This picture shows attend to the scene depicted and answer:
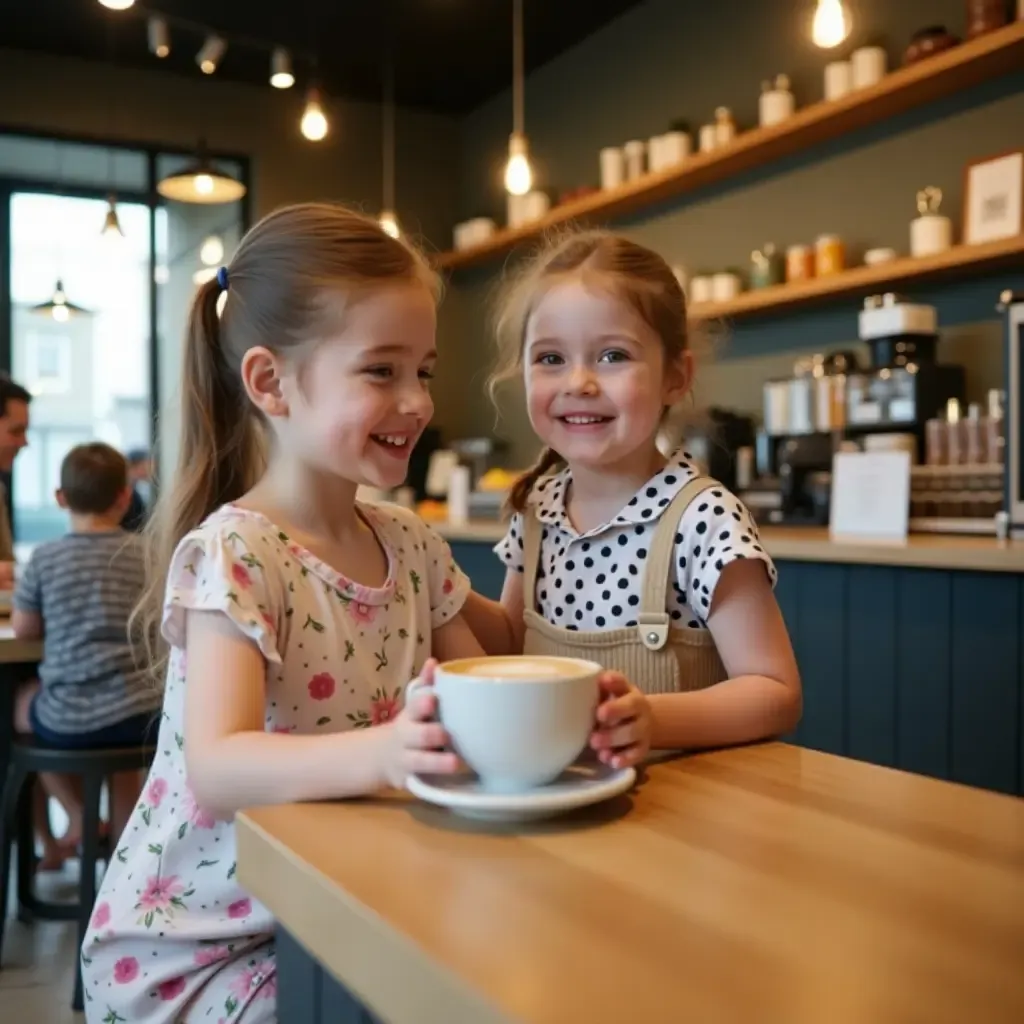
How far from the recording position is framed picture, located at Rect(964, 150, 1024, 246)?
2916 millimetres

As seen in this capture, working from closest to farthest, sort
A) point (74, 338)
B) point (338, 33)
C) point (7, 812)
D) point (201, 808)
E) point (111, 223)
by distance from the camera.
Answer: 1. point (201, 808)
2. point (7, 812)
3. point (111, 223)
4. point (338, 33)
5. point (74, 338)

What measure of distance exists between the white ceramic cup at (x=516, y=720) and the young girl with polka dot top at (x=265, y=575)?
6.6 inches

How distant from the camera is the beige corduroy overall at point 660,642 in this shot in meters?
1.09

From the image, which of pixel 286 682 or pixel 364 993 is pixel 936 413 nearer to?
pixel 286 682

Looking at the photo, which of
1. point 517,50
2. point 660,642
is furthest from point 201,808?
point 517,50

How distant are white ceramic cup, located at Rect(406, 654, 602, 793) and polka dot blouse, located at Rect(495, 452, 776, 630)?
406mm

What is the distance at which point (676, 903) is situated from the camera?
51 centimetres

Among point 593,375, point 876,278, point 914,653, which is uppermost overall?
point 876,278

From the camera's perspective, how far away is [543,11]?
4.64 metres

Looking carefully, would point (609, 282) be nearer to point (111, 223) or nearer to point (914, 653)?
point (914, 653)

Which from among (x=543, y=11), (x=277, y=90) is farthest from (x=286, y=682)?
(x=277, y=90)

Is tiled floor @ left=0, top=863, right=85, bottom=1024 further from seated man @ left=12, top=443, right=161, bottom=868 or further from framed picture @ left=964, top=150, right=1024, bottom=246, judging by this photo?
framed picture @ left=964, top=150, right=1024, bottom=246

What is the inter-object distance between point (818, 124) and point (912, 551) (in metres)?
1.77

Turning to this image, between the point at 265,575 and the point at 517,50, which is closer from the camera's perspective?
the point at 265,575
